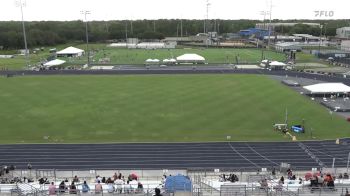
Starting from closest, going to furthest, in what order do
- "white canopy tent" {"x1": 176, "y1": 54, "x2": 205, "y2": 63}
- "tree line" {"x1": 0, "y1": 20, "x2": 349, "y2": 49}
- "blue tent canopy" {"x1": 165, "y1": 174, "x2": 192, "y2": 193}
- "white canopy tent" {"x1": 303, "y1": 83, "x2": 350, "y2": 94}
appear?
"blue tent canopy" {"x1": 165, "y1": 174, "x2": 192, "y2": 193}
"white canopy tent" {"x1": 303, "y1": 83, "x2": 350, "y2": 94}
"white canopy tent" {"x1": 176, "y1": 54, "x2": 205, "y2": 63}
"tree line" {"x1": 0, "y1": 20, "x2": 349, "y2": 49}

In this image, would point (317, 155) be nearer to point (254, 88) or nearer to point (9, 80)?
point (254, 88)

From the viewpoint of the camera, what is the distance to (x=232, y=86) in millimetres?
50969

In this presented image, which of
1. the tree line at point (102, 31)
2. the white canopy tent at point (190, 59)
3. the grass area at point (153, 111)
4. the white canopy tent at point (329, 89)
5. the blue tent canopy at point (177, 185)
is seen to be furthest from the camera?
the tree line at point (102, 31)

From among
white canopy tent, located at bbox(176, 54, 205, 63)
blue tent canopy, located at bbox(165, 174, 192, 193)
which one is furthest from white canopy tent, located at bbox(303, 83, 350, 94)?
white canopy tent, located at bbox(176, 54, 205, 63)

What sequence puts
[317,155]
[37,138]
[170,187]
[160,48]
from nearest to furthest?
[170,187], [317,155], [37,138], [160,48]

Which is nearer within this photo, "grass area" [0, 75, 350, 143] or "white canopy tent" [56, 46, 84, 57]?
"grass area" [0, 75, 350, 143]

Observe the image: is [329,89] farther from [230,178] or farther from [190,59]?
[190,59]

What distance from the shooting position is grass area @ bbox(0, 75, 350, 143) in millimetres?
31906

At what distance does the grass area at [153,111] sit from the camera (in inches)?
1256

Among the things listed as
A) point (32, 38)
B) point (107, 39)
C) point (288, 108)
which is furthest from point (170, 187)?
point (107, 39)

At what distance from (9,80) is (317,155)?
4609 centimetres

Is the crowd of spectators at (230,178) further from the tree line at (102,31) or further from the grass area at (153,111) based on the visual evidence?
the tree line at (102,31)

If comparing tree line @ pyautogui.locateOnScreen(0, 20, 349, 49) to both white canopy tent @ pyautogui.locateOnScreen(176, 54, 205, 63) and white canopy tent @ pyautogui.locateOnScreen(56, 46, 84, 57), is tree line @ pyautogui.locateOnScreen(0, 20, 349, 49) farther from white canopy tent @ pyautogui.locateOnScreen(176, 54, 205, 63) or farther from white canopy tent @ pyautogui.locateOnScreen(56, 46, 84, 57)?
white canopy tent @ pyautogui.locateOnScreen(176, 54, 205, 63)

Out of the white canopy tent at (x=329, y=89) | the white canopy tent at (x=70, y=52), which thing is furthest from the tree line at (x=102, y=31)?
the white canopy tent at (x=329, y=89)
